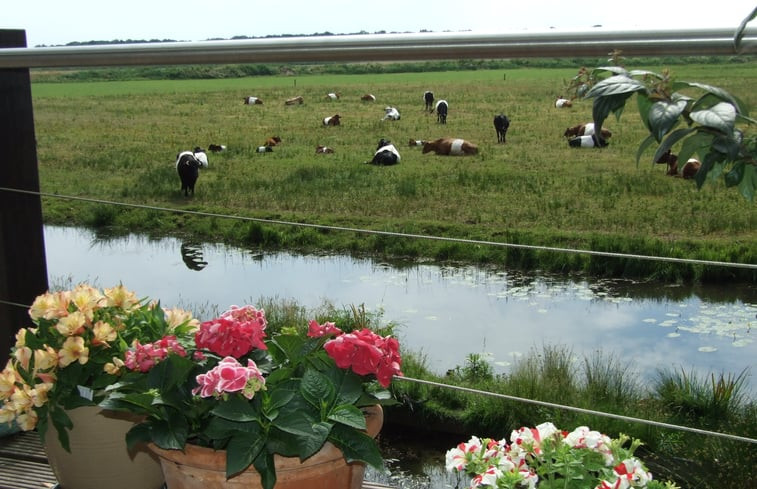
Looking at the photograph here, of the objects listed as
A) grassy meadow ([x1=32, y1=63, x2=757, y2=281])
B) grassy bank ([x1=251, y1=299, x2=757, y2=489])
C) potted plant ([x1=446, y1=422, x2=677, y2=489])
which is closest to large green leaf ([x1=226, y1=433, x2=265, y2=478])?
potted plant ([x1=446, y1=422, x2=677, y2=489])

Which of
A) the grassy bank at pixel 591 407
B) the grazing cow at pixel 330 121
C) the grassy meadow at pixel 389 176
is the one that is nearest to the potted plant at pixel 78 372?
the grassy bank at pixel 591 407

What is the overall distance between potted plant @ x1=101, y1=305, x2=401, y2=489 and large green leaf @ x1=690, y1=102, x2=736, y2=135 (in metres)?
0.68

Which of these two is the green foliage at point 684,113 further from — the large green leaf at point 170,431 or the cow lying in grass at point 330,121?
the cow lying in grass at point 330,121

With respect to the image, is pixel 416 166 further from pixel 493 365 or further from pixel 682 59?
pixel 682 59

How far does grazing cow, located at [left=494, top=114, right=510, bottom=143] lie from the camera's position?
11.7 metres

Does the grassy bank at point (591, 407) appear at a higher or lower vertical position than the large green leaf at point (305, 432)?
lower

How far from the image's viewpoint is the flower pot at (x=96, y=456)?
5.35 feet

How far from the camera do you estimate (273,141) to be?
12.6 metres

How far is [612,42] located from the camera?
1.44m

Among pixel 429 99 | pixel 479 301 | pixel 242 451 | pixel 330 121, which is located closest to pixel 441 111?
pixel 429 99

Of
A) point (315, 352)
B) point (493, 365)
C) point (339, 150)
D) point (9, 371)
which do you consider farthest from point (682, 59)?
point (339, 150)

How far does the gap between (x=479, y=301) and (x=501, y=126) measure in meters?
5.40

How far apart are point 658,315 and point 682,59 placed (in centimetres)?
553

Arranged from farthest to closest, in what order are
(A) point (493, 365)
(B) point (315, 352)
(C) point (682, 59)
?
(A) point (493, 365), (C) point (682, 59), (B) point (315, 352)
